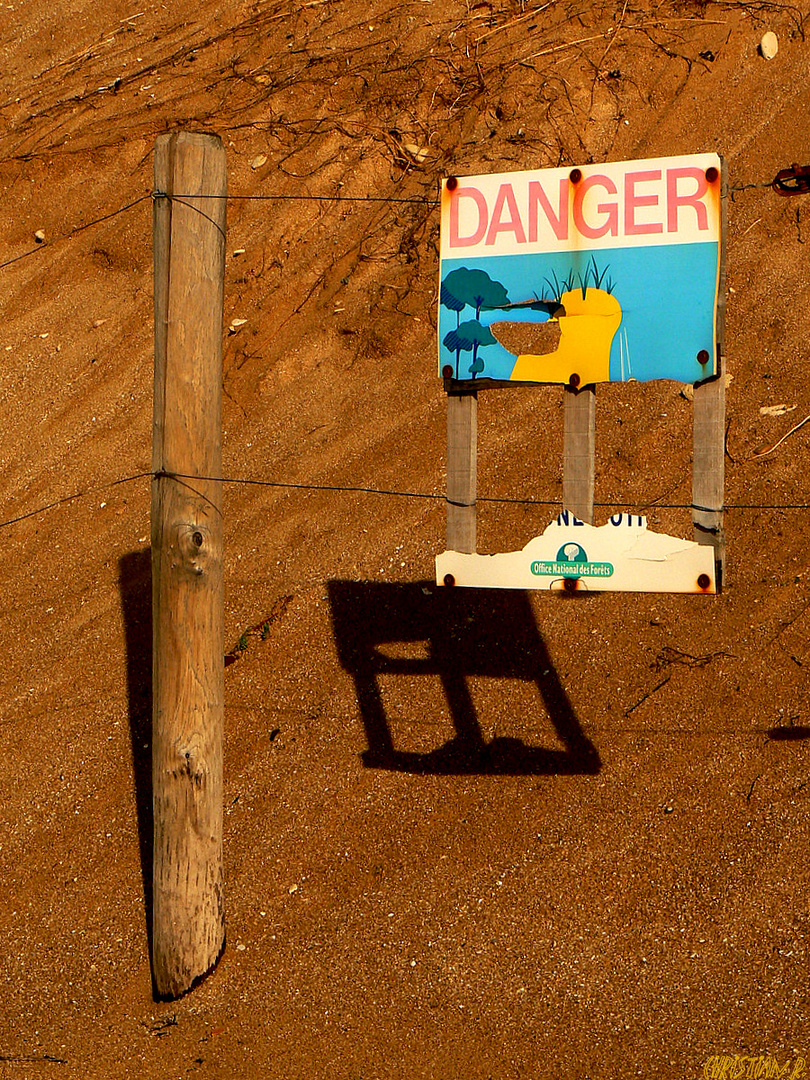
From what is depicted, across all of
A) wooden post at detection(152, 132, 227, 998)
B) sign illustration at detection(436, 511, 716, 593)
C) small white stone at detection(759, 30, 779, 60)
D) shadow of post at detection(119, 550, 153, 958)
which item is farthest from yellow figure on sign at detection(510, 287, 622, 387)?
small white stone at detection(759, 30, 779, 60)

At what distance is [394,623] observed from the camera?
22.8 ft

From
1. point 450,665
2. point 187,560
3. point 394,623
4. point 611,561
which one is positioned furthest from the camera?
point 394,623

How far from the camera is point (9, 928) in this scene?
18.8 ft

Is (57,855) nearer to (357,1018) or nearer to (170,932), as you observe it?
(170,932)

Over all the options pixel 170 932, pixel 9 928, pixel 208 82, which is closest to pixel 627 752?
pixel 170 932

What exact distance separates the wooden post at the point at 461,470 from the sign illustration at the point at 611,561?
205mm

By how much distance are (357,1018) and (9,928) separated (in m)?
2.00

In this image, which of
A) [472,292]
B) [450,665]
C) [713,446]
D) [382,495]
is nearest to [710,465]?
[713,446]

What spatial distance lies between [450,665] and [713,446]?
2.64m

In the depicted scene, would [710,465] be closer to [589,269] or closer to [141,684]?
[589,269]

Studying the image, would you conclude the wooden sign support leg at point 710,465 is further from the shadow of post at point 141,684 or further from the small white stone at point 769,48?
the small white stone at point 769,48

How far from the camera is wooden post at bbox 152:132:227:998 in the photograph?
487 centimetres

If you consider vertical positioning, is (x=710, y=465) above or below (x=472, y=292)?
below

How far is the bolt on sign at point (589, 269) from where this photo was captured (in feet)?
14.5
